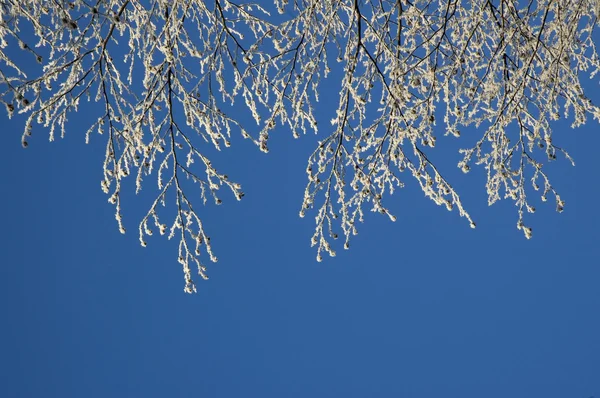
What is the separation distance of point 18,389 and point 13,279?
5.44m

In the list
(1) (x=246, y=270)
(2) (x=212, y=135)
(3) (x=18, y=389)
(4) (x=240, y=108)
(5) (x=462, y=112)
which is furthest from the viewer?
(1) (x=246, y=270)

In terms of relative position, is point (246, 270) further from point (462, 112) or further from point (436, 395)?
point (462, 112)

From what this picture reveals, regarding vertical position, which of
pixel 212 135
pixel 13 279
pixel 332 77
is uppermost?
pixel 332 77

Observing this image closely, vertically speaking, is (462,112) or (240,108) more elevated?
(240,108)

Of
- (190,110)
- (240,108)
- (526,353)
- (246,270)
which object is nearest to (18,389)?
(246,270)

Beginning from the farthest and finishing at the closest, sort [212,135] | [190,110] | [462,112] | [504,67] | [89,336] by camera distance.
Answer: [89,336] → [504,67] → [462,112] → [190,110] → [212,135]

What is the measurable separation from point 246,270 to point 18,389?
16.1m

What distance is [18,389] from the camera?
3366cm

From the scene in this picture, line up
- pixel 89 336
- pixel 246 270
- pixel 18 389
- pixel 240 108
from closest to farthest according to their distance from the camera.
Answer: pixel 18 389 < pixel 89 336 < pixel 240 108 < pixel 246 270

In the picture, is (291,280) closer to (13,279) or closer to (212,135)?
(13,279)

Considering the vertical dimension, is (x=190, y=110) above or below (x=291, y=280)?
below

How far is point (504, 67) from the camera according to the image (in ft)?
8.07

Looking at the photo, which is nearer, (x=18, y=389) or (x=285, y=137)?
(x=18, y=389)

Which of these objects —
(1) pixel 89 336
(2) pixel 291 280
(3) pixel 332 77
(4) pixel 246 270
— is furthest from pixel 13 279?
(3) pixel 332 77
